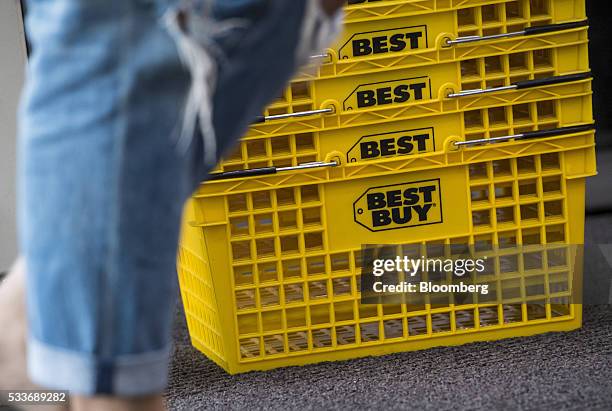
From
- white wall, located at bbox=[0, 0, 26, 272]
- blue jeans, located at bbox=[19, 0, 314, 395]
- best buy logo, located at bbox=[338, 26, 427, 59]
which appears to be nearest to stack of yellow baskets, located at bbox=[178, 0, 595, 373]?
best buy logo, located at bbox=[338, 26, 427, 59]

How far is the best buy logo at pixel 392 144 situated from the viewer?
Result: 125 cm

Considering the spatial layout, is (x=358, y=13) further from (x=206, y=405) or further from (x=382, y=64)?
(x=206, y=405)

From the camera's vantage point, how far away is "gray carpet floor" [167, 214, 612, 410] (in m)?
1.11

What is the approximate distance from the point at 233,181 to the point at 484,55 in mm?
374

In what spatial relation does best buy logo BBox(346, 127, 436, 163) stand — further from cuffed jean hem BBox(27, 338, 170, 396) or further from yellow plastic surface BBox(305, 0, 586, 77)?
cuffed jean hem BBox(27, 338, 170, 396)

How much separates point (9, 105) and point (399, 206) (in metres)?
0.80

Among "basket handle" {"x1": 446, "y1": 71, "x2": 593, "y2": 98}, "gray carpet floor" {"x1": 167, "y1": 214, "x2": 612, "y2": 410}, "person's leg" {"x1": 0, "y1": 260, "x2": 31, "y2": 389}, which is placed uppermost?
"basket handle" {"x1": 446, "y1": 71, "x2": 593, "y2": 98}

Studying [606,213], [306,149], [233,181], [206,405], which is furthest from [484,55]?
[606,213]

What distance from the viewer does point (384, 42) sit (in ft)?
4.03

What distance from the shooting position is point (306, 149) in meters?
1.25

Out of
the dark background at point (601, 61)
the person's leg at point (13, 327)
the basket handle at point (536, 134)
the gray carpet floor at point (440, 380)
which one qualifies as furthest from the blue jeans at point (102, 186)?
the dark background at point (601, 61)

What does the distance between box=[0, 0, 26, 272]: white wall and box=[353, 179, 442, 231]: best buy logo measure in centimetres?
75

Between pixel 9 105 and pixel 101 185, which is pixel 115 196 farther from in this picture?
pixel 9 105

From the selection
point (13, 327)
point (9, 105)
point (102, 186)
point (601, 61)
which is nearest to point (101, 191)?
point (102, 186)
